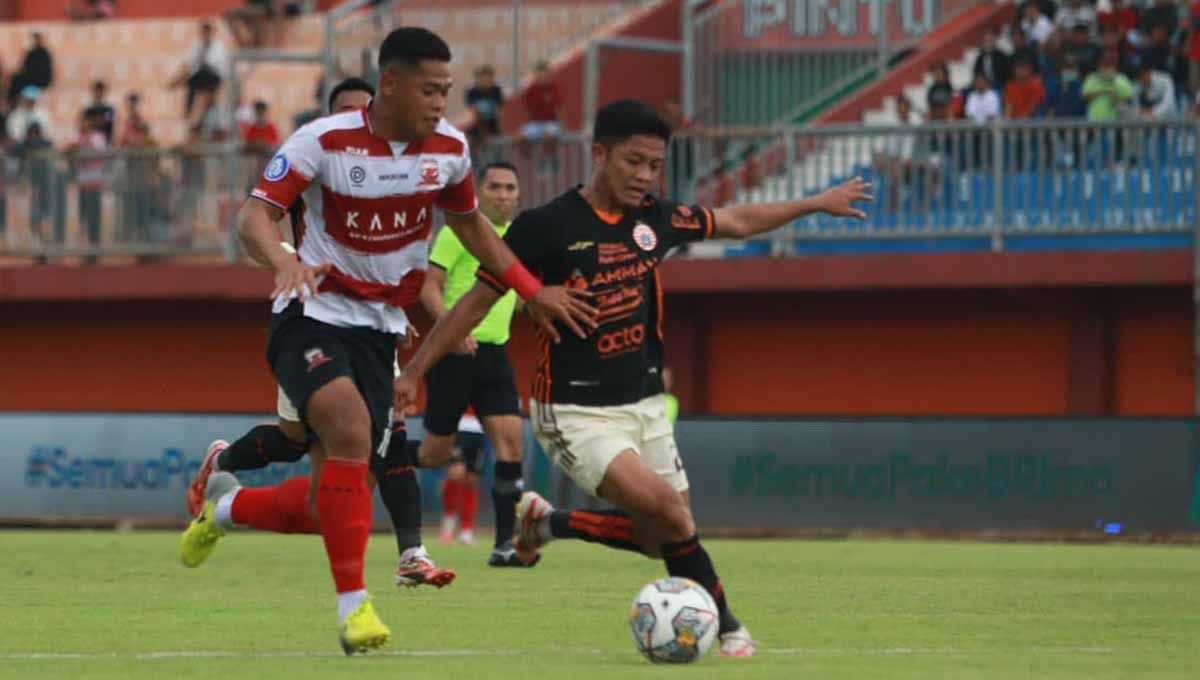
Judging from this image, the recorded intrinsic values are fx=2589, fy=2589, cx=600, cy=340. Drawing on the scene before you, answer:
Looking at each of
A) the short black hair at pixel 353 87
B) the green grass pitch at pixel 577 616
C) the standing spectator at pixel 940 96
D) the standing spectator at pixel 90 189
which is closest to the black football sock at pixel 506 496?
the green grass pitch at pixel 577 616

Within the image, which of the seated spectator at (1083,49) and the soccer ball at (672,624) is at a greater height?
the seated spectator at (1083,49)

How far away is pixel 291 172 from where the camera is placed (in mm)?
10008

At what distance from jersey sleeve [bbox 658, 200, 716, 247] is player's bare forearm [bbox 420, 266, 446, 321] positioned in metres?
4.19

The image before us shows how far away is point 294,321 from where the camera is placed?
10.2 m

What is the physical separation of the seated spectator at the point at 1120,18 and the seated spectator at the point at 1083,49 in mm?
438

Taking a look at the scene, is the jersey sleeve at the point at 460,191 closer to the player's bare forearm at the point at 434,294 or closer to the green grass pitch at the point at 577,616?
the green grass pitch at the point at 577,616

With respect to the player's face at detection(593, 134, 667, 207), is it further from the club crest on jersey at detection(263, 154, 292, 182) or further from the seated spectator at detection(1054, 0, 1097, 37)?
the seated spectator at detection(1054, 0, 1097, 37)

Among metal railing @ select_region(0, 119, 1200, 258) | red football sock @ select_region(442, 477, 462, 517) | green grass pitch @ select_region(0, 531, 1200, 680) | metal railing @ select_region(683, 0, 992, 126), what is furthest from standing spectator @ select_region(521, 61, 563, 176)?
green grass pitch @ select_region(0, 531, 1200, 680)

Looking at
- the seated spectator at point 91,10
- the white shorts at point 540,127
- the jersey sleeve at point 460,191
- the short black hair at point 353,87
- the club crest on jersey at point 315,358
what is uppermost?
the seated spectator at point 91,10

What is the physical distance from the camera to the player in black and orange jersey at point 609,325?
10094 millimetres

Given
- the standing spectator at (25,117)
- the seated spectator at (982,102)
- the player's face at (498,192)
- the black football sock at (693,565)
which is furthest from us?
the standing spectator at (25,117)

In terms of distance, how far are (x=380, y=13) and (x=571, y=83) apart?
94.5 inches

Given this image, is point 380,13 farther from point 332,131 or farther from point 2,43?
point 332,131

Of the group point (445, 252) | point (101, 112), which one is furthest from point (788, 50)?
point (445, 252)
